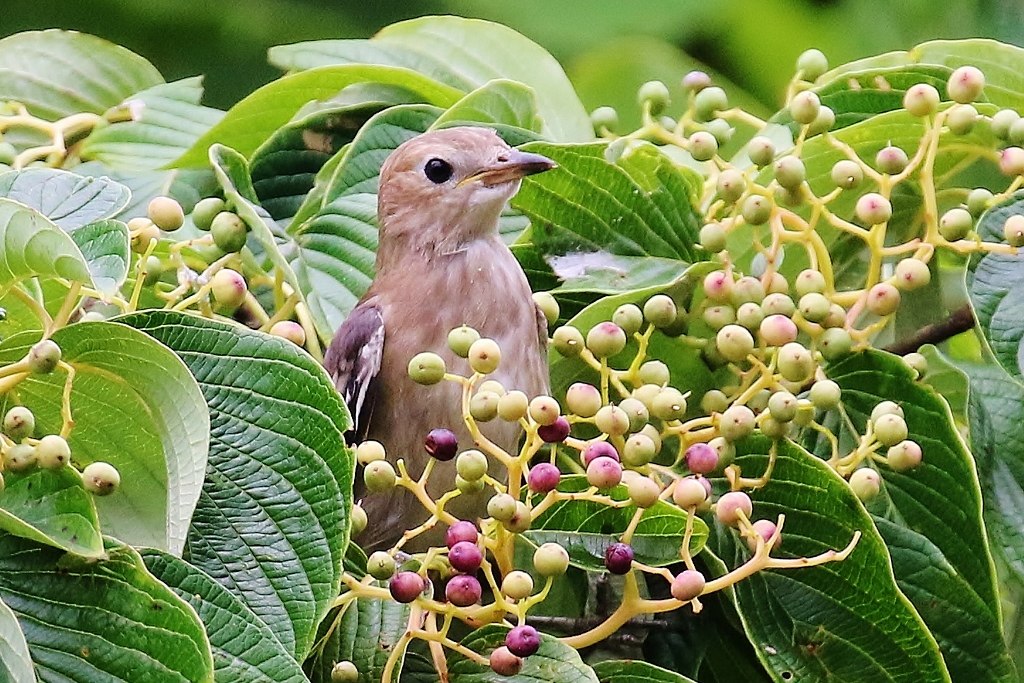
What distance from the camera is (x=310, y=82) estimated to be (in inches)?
71.9

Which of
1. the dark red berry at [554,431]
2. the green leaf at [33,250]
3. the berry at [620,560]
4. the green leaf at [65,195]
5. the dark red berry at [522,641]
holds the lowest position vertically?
the dark red berry at [522,641]

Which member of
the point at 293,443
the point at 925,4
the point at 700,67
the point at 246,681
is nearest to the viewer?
the point at 246,681

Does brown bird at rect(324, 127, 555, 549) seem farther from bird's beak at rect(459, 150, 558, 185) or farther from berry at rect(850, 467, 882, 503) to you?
berry at rect(850, 467, 882, 503)

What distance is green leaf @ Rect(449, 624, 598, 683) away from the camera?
115 cm

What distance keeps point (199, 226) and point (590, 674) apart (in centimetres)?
70

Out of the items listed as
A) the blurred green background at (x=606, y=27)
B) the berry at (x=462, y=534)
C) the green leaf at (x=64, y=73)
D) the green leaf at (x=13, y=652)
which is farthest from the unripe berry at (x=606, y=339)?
the blurred green background at (x=606, y=27)

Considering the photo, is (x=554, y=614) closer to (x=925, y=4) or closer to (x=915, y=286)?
(x=915, y=286)

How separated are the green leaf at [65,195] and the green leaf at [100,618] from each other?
0.32 m

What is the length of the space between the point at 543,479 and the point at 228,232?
19.8 inches

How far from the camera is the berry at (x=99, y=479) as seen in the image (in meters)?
1.07

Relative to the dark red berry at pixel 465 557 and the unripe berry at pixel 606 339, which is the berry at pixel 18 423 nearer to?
the dark red berry at pixel 465 557

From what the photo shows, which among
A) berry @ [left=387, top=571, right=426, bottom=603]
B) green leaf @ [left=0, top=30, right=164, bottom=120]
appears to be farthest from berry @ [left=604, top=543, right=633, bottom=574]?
green leaf @ [left=0, top=30, right=164, bottom=120]

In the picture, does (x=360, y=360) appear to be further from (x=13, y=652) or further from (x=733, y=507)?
(x=13, y=652)

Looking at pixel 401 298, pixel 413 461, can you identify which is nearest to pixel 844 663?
pixel 413 461
